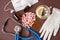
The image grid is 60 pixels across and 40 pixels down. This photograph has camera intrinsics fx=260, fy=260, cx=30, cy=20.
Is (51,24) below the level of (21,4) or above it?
below

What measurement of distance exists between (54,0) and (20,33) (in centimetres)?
27

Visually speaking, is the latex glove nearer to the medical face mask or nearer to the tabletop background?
the tabletop background

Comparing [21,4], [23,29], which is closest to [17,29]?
[23,29]

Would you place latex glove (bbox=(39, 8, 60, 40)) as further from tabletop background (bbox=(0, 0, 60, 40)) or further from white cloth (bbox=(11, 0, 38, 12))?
white cloth (bbox=(11, 0, 38, 12))

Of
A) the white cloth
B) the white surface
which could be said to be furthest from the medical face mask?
the white surface

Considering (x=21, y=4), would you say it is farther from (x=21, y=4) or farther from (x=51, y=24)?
(x=51, y=24)

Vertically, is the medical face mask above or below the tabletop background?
above

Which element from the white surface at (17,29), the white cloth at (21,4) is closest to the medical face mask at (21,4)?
the white cloth at (21,4)

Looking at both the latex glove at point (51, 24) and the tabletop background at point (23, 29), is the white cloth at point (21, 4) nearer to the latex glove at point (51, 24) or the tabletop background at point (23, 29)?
the tabletop background at point (23, 29)

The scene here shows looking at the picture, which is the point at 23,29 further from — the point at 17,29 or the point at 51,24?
the point at 51,24

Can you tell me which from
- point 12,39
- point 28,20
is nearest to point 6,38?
point 12,39

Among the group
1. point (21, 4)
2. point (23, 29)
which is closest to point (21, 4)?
point (21, 4)

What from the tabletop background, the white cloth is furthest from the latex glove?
the white cloth

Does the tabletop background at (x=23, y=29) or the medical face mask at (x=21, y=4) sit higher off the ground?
the medical face mask at (x=21, y=4)
